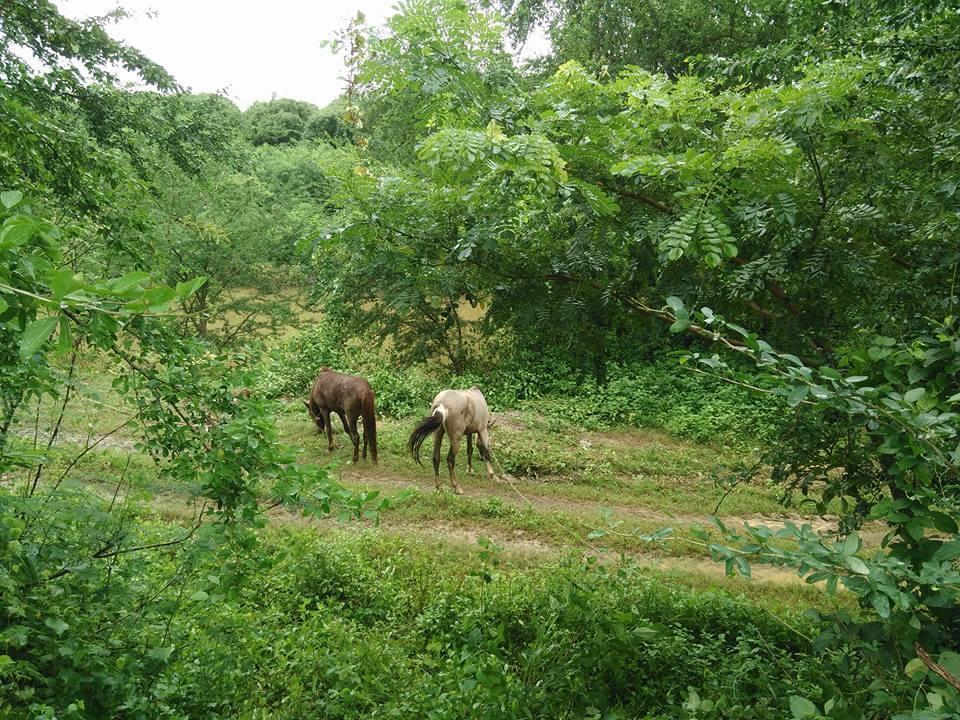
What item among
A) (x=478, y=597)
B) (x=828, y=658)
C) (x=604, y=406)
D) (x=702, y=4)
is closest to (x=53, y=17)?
(x=478, y=597)

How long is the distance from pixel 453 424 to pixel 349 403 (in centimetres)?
201

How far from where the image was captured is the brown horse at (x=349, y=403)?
32.2 feet

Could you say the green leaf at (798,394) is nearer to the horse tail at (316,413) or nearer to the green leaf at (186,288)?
the green leaf at (186,288)

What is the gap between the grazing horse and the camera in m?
8.76

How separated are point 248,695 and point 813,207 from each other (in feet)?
15.1

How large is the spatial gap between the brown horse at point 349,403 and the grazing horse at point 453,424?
97cm

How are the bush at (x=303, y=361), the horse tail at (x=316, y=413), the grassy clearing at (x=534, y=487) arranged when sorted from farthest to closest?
the bush at (x=303, y=361) → the horse tail at (x=316, y=413) → the grassy clearing at (x=534, y=487)

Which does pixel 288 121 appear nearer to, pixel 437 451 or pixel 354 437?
pixel 354 437

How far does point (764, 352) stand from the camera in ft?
6.27

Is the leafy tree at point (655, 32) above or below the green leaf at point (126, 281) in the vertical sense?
above

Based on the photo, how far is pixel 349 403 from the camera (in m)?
10.1

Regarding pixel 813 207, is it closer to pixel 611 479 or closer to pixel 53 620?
pixel 53 620

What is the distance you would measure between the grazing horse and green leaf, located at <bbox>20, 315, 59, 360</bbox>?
24.9 feet

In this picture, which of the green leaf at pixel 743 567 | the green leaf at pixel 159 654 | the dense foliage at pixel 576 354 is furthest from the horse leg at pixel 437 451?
the green leaf at pixel 743 567
